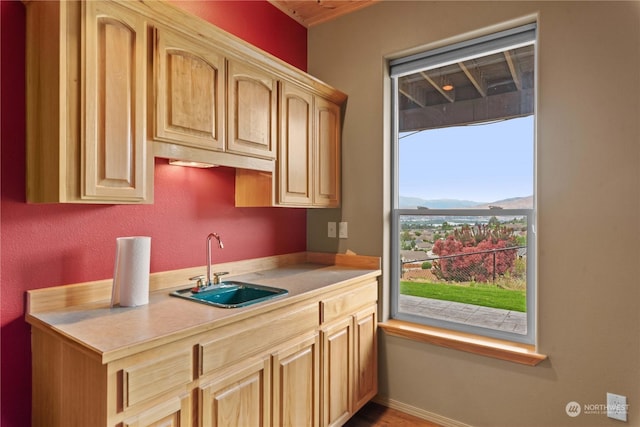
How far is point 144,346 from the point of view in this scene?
1164mm

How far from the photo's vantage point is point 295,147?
7.50 ft

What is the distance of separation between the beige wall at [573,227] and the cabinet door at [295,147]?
93 centimetres

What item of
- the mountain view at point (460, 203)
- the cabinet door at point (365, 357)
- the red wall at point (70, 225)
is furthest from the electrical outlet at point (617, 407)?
the red wall at point (70, 225)

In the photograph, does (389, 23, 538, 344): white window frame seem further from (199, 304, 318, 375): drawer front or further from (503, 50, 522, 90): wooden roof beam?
(199, 304, 318, 375): drawer front

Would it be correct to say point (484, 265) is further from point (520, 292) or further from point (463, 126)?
point (463, 126)

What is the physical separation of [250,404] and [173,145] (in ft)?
3.91

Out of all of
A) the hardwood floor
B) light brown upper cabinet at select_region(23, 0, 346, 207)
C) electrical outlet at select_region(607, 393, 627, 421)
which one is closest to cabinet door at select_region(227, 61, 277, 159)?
light brown upper cabinet at select_region(23, 0, 346, 207)

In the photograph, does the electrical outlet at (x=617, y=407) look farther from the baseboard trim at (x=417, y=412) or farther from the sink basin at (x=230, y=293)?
the sink basin at (x=230, y=293)

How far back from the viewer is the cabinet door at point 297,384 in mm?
1706

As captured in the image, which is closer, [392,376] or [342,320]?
[342,320]

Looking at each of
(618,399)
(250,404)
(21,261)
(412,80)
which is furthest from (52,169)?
(618,399)

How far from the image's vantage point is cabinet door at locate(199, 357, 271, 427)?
1.40 meters

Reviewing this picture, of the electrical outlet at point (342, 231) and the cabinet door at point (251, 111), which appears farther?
the electrical outlet at point (342, 231)

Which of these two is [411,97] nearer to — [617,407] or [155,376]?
[617,407]
